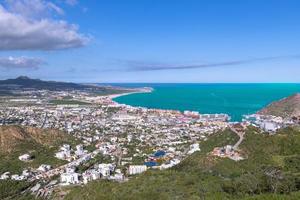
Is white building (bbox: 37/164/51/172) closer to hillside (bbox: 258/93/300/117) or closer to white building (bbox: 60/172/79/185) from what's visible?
white building (bbox: 60/172/79/185)

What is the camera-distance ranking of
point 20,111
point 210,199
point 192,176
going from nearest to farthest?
point 210,199, point 192,176, point 20,111

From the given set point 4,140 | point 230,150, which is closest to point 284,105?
point 230,150

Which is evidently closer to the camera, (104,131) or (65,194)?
(65,194)

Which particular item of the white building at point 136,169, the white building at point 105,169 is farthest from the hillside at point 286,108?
the white building at point 105,169

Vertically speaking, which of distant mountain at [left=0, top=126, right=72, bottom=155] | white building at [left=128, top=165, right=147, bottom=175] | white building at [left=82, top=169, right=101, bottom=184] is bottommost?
white building at [left=82, top=169, right=101, bottom=184]

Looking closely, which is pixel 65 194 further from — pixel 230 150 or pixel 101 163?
pixel 230 150

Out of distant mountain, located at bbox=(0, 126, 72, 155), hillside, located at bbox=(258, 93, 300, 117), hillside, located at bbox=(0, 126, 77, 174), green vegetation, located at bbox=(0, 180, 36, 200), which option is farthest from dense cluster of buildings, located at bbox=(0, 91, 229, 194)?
hillside, located at bbox=(258, 93, 300, 117)

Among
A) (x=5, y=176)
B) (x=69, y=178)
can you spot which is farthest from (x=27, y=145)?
(x=69, y=178)
